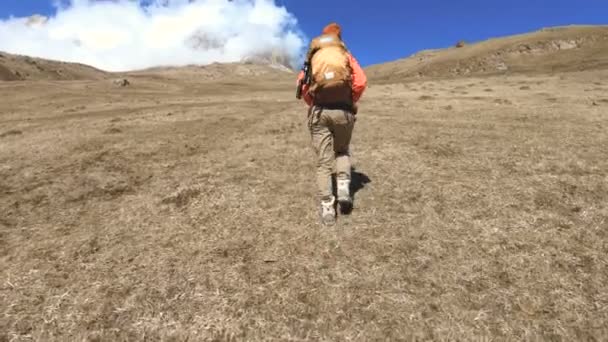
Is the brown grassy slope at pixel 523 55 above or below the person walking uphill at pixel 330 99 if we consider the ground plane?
above

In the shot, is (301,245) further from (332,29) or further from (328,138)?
(332,29)

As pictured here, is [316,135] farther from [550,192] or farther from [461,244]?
[550,192]

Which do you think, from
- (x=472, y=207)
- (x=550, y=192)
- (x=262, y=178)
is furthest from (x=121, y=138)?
(x=550, y=192)

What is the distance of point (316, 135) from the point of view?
8.04 metres

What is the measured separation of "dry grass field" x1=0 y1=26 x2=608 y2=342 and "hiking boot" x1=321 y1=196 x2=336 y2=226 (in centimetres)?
22

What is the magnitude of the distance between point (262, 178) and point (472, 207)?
5.13 meters

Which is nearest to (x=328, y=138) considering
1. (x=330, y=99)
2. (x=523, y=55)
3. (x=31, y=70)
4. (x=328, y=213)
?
(x=330, y=99)

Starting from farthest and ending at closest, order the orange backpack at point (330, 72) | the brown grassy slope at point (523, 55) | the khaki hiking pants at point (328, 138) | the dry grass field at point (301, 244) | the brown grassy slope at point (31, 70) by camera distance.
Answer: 1. the brown grassy slope at point (31, 70)
2. the brown grassy slope at point (523, 55)
3. the khaki hiking pants at point (328, 138)
4. the orange backpack at point (330, 72)
5. the dry grass field at point (301, 244)

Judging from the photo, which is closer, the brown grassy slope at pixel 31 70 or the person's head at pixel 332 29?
the person's head at pixel 332 29

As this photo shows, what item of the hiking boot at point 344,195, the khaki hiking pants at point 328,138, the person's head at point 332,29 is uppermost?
the person's head at point 332,29

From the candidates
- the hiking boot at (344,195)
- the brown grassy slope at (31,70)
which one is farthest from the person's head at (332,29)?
the brown grassy slope at (31,70)

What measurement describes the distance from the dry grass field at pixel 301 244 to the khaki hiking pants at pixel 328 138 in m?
0.79

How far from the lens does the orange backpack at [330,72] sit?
24.5 ft

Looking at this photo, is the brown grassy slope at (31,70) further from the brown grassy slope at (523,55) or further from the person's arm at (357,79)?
the person's arm at (357,79)
